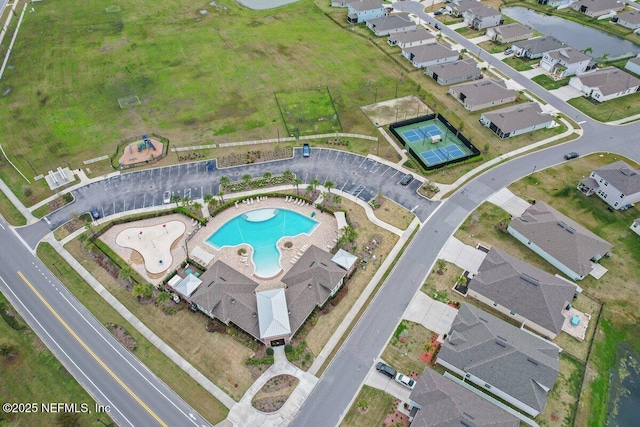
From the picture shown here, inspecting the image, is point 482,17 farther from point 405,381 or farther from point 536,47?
point 405,381

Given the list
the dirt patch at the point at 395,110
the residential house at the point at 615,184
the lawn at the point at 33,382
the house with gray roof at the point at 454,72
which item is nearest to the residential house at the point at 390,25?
the house with gray roof at the point at 454,72

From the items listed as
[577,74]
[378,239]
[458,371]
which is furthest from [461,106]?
[458,371]

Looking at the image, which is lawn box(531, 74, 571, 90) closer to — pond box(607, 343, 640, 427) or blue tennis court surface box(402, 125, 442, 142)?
blue tennis court surface box(402, 125, 442, 142)

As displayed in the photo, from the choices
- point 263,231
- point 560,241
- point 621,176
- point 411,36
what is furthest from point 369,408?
point 411,36

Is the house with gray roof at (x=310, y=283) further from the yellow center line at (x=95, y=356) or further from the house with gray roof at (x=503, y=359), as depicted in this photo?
the yellow center line at (x=95, y=356)

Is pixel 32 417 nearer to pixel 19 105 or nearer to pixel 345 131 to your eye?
pixel 345 131

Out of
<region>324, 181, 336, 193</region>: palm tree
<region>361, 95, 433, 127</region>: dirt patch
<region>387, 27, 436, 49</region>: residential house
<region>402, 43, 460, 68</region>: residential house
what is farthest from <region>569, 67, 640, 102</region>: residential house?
<region>324, 181, 336, 193</region>: palm tree
